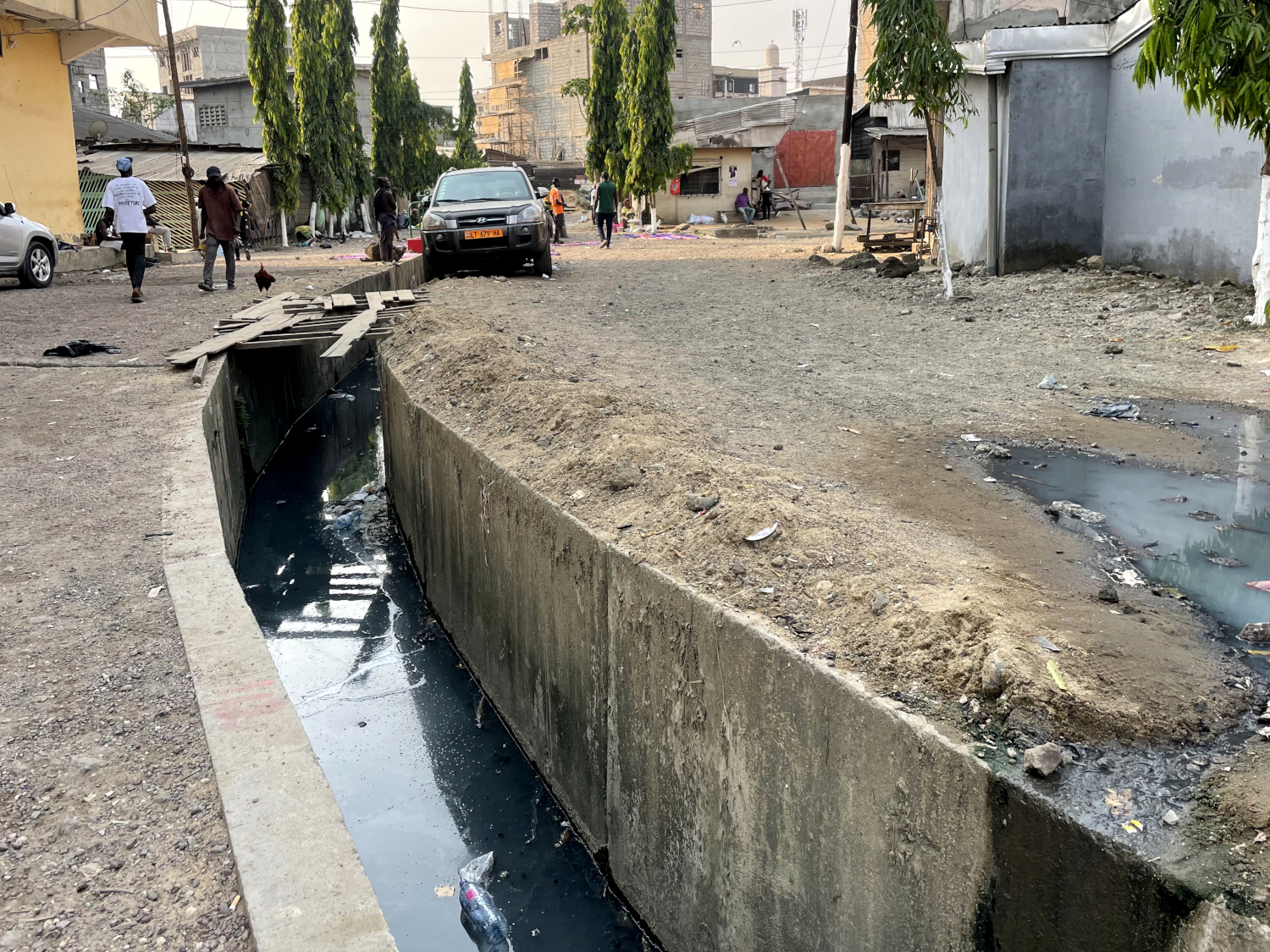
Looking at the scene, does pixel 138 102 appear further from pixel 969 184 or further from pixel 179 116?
pixel 969 184

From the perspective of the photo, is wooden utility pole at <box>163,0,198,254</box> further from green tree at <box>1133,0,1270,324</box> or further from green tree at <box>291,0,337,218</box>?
green tree at <box>1133,0,1270,324</box>

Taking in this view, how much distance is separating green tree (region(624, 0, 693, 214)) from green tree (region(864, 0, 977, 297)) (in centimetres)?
1994

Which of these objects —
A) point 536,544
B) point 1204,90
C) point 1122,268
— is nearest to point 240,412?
point 536,544

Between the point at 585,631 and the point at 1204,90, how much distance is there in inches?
226

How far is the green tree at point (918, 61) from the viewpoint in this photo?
41.0 feet

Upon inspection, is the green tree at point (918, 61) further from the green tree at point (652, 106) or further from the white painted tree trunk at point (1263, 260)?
the green tree at point (652, 106)

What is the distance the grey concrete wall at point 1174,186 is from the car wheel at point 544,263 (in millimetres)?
7882

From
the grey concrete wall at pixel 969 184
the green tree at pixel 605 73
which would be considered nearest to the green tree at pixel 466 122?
the green tree at pixel 605 73

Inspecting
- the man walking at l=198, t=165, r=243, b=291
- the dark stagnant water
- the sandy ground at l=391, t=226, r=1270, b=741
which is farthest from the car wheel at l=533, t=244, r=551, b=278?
the dark stagnant water

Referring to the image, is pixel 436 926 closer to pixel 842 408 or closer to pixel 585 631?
pixel 585 631

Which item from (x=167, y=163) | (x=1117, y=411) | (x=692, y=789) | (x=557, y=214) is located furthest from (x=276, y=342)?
(x=167, y=163)

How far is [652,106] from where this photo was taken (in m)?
32.3

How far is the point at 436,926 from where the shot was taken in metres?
4.37

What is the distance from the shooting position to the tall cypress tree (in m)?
40.4
